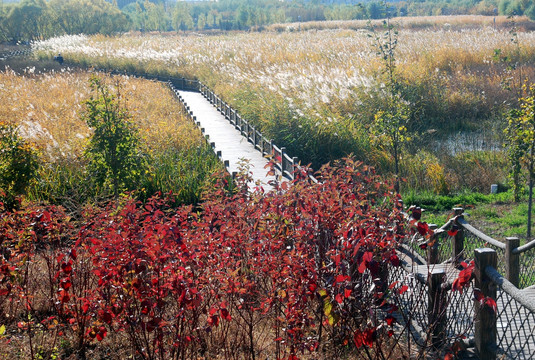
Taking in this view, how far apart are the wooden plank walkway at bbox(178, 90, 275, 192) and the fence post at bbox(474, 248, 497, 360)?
5.96 meters

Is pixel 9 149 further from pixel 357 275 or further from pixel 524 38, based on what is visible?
pixel 524 38

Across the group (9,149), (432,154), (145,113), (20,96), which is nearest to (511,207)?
(432,154)

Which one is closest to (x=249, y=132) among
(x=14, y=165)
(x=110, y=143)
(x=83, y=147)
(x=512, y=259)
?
(x=83, y=147)

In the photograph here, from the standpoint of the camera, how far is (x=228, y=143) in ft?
54.1

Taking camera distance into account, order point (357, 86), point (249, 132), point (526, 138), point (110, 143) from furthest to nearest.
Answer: point (357, 86), point (249, 132), point (526, 138), point (110, 143)

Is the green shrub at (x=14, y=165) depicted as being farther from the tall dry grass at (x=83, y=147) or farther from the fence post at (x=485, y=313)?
the fence post at (x=485, y=313)

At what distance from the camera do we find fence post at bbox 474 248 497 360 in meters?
4.42

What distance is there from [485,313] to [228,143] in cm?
1244

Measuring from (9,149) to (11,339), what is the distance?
4937 mm

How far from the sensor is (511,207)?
472 inches

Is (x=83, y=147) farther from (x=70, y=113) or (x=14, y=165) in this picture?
(x=70, y=113)

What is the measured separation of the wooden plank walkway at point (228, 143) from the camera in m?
12.8

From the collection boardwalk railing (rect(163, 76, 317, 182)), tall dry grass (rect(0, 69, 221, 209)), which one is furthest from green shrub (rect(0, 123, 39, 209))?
boardwalk railing (rect(163, 76, 317, 182))

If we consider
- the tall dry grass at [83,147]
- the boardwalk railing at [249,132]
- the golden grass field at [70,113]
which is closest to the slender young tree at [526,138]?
the boardwalk railing at [249,132]
